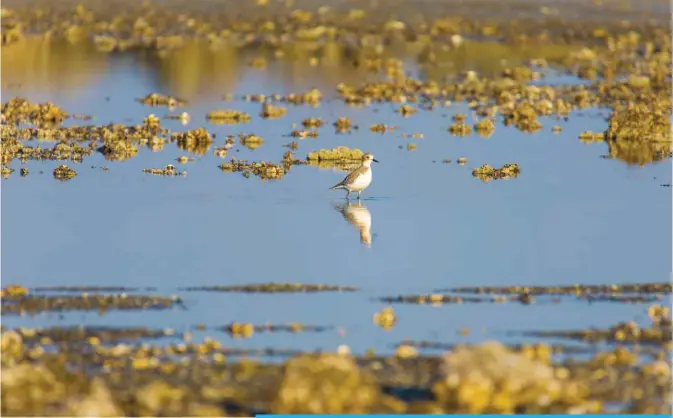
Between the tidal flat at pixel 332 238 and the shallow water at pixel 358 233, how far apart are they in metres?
0.05

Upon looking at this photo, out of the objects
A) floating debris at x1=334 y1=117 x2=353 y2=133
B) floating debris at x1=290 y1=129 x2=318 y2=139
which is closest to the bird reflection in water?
floating debris at x1=290 y1=129 x2=318 y2=139

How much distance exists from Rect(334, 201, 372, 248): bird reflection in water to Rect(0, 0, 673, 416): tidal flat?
0.10 meters

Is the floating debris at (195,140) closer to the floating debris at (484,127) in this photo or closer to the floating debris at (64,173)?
the floating debris at (64,173)

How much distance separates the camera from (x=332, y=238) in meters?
17.7

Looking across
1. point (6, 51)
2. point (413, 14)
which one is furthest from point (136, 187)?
point (413, 14)

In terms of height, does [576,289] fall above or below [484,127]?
below

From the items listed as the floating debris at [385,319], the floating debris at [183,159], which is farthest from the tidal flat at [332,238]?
the floating debris at [183,159]

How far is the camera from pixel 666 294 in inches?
591

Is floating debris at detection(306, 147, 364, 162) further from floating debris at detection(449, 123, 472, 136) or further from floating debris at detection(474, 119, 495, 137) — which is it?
floating debris at detection(474, 119, 495, 137)

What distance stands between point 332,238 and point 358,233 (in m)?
0.45

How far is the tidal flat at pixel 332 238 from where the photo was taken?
11.4 meters

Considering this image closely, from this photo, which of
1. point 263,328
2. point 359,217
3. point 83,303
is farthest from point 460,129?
point 263,328

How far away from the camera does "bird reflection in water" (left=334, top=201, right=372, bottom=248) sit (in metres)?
17.8

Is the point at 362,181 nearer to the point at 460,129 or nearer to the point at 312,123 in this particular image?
the point at 460,129
